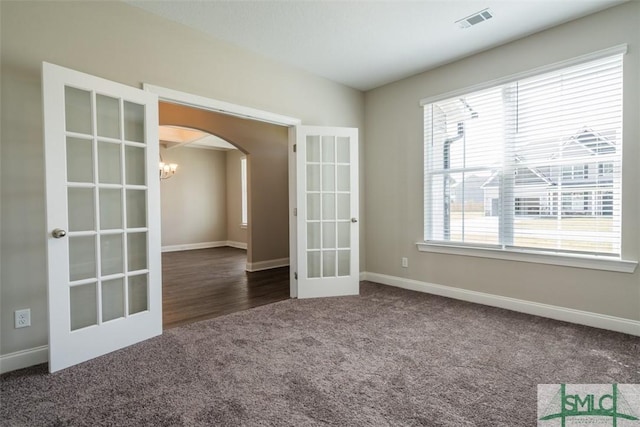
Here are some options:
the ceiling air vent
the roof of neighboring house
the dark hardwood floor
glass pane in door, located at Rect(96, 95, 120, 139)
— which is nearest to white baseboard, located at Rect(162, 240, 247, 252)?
the dark hardwood floor

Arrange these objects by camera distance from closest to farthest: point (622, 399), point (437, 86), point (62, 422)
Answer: point (62, 422)
point (622, 399)
point (437, 86)

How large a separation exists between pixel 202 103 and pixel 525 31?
315cm

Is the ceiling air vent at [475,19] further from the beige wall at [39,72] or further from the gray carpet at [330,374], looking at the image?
the gray carpet at [330,374]

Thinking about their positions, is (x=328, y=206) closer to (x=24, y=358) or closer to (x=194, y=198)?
(x=24, y=358)

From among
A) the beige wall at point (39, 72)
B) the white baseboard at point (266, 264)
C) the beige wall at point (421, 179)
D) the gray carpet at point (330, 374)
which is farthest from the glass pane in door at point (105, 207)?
the white baseboard at point (266, 264)

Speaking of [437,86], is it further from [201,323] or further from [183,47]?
[201,323]

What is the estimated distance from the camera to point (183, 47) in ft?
10.0

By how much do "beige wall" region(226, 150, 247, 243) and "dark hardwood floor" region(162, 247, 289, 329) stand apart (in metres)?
1.92

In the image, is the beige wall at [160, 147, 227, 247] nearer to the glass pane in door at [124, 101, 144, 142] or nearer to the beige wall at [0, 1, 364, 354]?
the beige wall at [0, 1, 364, 354]

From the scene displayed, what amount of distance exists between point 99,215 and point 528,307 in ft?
12.9

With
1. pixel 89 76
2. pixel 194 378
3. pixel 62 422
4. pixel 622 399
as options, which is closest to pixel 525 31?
pixel 622 399

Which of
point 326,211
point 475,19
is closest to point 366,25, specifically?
point 475,19

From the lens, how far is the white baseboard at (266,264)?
5887 mm

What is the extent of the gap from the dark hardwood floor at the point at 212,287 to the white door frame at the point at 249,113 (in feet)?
2.06
